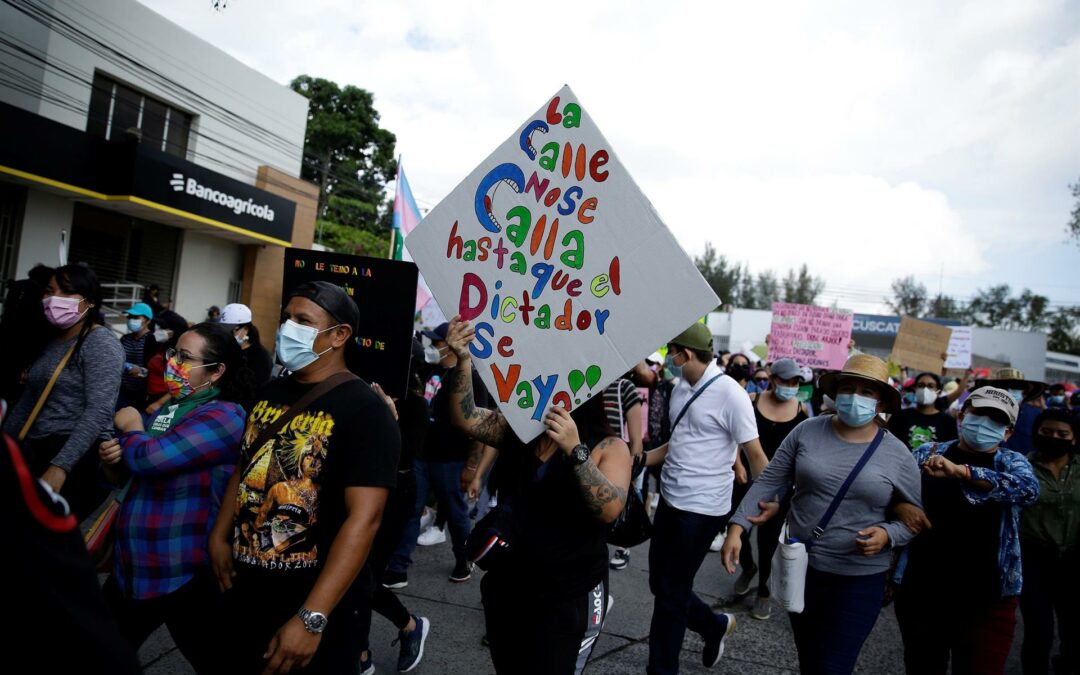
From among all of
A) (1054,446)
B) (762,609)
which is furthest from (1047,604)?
(762,609)

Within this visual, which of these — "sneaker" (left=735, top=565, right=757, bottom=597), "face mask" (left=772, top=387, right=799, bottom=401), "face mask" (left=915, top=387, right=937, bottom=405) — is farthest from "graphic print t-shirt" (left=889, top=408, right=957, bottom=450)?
"sneaker" (left=735, top=565, right=757, bottom=597)

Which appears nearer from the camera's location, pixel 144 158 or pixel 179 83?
pixel 144 158

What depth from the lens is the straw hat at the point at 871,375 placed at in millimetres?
3303

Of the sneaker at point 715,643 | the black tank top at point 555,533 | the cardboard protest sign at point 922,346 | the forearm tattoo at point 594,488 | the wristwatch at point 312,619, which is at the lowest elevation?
the sneaker at point 715,643

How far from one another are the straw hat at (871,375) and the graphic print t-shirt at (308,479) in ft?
7.41

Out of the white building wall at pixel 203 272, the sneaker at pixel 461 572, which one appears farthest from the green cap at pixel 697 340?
the white building wall at pixel 203 272

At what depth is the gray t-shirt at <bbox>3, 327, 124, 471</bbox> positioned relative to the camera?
137 inches

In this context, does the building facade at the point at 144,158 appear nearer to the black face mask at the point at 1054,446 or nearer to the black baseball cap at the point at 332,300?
the black baseball cap at the point at 332,300

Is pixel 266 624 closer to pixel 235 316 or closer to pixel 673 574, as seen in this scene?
pixel 673 574

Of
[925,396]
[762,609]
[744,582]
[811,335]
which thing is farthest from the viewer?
[811,335]

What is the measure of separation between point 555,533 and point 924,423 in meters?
5.45

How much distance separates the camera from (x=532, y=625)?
256 cm

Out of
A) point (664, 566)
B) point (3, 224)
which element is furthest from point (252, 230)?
point (664, 566)

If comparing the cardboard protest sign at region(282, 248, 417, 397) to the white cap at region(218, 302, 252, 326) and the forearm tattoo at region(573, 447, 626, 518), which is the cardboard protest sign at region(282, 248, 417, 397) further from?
the white cap at region(218, 302, 252, 326)
